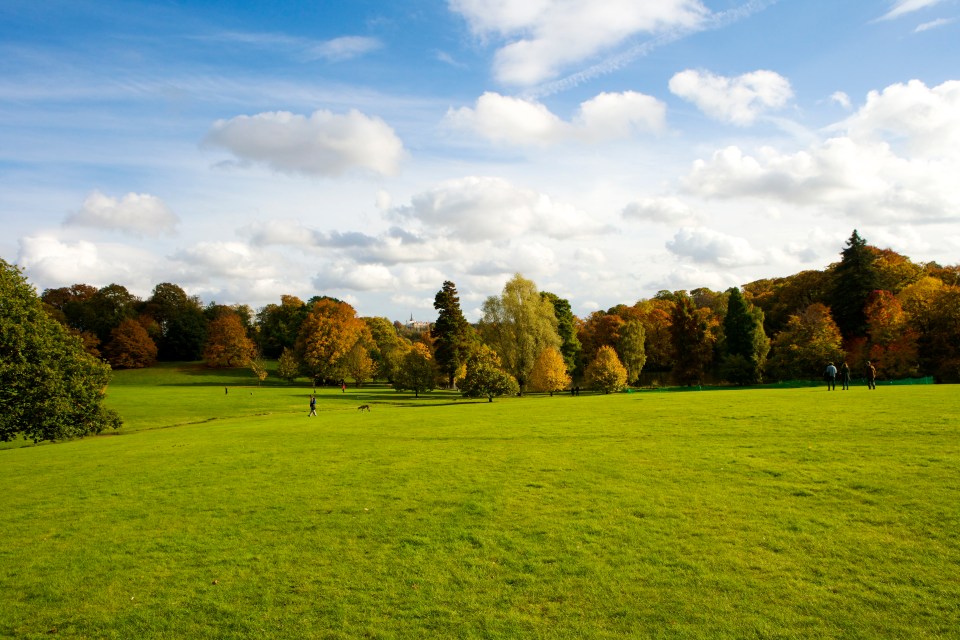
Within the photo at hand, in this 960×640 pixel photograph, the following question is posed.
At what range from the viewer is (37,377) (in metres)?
34.9

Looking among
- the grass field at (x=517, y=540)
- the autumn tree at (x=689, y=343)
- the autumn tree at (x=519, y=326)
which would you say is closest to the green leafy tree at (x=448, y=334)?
the autumn tree at (x=519, y=326)

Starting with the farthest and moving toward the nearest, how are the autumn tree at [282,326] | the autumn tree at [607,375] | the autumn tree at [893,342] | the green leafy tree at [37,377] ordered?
the autumn tree at [282,326] < the autumn tree at [607,375] < the autumn tree at [893,342] < the green leafy tree at [37,377]

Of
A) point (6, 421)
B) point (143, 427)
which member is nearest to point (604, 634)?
point (6, 421)

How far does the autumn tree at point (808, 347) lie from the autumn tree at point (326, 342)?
206ft

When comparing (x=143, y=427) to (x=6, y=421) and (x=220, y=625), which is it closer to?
(x=6, y=421)

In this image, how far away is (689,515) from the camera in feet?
37.7

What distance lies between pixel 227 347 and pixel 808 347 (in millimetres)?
98238

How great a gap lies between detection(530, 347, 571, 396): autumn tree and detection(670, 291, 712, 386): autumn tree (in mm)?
30415

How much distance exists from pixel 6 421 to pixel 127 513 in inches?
1136

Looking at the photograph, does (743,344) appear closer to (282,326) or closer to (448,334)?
(448,334)

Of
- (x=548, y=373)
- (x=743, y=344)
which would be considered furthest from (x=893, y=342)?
(x=548, y=373)

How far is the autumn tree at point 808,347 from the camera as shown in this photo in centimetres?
6172

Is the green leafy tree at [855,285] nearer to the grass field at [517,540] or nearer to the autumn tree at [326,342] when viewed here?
the grass field at [517,540]

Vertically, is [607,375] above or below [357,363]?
below
